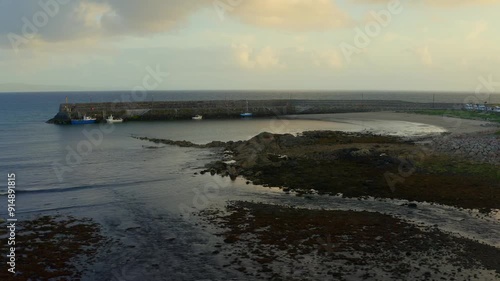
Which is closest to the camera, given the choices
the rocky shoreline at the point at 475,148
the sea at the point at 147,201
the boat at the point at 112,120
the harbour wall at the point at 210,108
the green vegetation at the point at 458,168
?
the sea at the point at 147,201

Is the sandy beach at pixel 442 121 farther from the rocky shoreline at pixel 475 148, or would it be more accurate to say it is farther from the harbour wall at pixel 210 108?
the harbour wall at pixel 210 108

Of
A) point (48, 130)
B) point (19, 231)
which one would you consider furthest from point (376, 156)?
point (48, 130)

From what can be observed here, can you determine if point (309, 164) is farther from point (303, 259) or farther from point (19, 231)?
point (19, 231)

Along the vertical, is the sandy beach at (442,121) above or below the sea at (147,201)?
above

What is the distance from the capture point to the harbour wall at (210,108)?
92250 millimetres

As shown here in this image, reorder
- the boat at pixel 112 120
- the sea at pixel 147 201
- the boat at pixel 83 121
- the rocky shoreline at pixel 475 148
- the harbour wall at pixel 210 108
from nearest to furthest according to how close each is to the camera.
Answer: the sea at pixel 147 201, the rocky shoreline at pixel 475 148, the boat at pixel 83 121, the boat at pixel 112 120, the harbour wall at pixel 210 108

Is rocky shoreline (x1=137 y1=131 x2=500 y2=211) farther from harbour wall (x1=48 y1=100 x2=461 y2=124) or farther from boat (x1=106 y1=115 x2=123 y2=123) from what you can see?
harbour wall (x1=48 y1=100 x2=461 y2=124)

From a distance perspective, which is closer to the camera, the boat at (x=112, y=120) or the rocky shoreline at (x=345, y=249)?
the rocky shoreline at (x=345, y=249)

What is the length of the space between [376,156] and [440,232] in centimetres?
1740

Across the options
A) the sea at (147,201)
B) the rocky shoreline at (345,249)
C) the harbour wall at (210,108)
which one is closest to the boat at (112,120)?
the harbour wall at (210,108)

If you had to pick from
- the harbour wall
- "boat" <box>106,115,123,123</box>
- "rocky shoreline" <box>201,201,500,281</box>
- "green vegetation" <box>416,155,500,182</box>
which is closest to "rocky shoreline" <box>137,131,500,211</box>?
"green vegetation" <box>416,155,500,182</box>

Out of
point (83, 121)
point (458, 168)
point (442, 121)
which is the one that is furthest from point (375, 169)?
point (83, 121)

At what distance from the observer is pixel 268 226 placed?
67.7ft

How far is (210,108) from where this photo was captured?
101812mm
